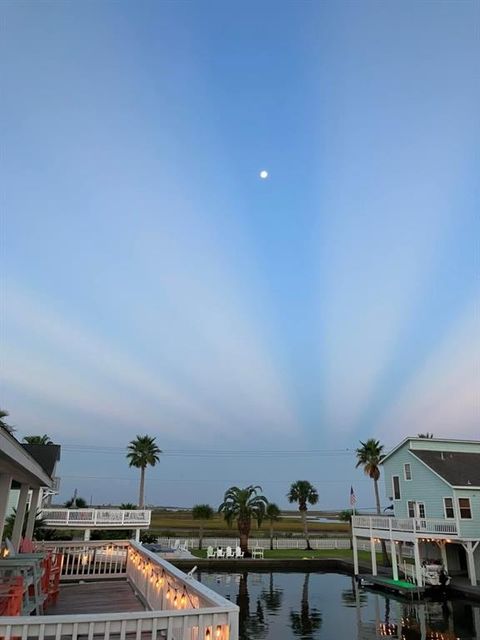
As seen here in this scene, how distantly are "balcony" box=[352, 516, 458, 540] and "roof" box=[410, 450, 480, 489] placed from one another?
7.45 ft

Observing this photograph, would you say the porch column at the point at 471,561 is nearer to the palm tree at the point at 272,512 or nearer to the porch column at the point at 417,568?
the porch column at the point at 417,568

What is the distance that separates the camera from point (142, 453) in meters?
42.5

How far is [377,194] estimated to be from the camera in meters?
19.3

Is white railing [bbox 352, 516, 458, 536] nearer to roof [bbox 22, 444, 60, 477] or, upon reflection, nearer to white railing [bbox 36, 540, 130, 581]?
white railing [bbox 36, 540, 130, 581]

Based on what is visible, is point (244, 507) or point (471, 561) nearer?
point (471, 561)

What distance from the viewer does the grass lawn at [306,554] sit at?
105 feet

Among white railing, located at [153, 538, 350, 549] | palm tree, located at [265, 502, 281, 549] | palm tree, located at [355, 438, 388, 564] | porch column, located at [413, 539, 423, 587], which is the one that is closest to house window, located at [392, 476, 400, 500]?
palm tree, located at [355, 438, 388, 564]

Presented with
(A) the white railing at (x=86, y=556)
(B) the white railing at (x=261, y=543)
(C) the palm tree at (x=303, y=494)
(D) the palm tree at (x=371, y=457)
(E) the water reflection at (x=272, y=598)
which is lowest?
(E) the water reflection at (x=272, y=598)

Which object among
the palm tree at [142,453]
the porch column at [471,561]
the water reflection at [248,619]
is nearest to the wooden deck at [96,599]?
the water reflection at [248,619]

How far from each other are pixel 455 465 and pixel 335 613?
1285 cm

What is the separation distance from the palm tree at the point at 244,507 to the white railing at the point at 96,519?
40.9 feet

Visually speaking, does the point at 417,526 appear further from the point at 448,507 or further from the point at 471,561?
the point at 471,561

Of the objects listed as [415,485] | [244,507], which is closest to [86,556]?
[415,485]

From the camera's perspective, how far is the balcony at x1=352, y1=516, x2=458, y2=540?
2294 cm
